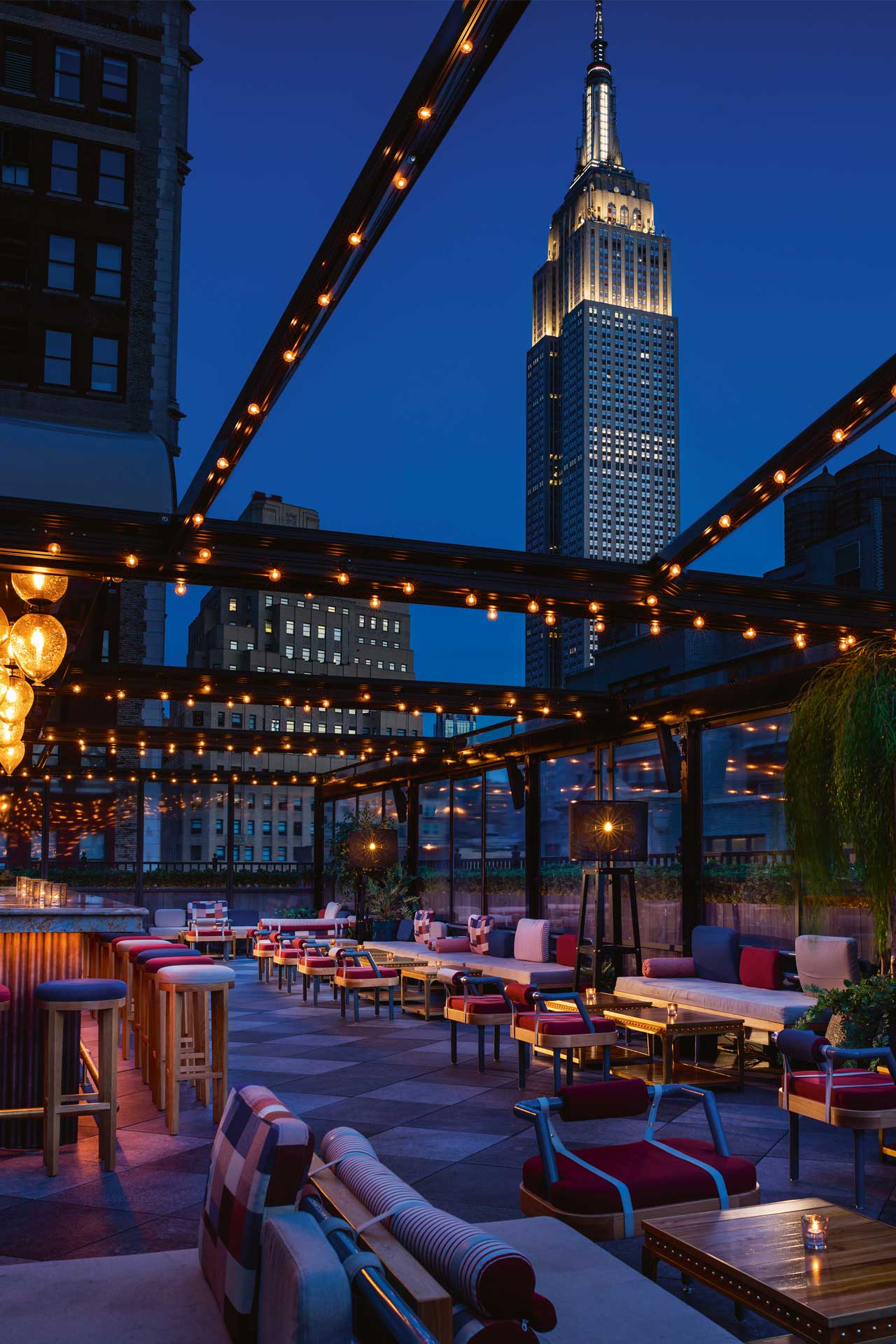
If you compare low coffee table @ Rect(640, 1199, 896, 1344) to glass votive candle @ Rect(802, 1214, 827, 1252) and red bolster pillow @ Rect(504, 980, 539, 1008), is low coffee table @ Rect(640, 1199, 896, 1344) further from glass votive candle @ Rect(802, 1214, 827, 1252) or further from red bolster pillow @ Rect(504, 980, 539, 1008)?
red bolster pillow @ Rect(504, 980, 539, 1008)

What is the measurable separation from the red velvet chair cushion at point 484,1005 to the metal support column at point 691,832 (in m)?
2.64

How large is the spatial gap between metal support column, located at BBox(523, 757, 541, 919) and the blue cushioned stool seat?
9.22m

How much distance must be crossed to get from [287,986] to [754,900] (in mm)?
7868

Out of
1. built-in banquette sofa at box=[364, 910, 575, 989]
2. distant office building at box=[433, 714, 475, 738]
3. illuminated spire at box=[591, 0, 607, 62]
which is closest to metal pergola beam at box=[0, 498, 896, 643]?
built-in banquette sofa at box=[364, 910, 575, 989]

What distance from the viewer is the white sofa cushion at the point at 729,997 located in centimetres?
825

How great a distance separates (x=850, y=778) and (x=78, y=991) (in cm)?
438

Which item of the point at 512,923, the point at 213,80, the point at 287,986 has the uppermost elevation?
the point at 213,80

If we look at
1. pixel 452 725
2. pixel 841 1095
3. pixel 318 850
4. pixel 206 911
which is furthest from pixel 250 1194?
pixel 318 850

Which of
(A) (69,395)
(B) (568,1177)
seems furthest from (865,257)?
(B) (568,1177)

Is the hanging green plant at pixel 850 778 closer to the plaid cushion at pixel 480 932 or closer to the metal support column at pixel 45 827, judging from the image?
the plaid cushion at pixel 480 932

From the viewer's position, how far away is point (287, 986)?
52.4ft

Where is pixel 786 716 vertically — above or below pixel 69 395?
below

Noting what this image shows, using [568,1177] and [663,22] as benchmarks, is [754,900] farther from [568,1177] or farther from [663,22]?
[663,22]

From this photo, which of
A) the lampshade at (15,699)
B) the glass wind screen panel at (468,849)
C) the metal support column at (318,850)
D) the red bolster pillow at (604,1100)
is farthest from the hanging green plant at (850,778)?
the metal support column at (318,850)
